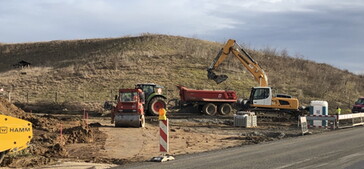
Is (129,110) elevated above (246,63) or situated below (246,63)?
below

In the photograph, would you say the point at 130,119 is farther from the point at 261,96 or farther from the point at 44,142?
the point at 261,96

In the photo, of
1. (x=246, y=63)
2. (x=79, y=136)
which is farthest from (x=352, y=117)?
(x=79, y=136)

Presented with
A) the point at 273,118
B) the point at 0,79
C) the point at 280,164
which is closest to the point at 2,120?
the point at 280,164

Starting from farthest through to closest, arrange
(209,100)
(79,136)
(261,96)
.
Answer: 1. (209,100)
2. (261,96)
3. (79,136)

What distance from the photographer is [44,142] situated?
15703 mm

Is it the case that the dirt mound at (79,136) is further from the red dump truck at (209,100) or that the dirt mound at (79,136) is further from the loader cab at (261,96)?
the loader cab at (261,96)

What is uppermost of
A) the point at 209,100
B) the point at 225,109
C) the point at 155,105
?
the point at 209,100

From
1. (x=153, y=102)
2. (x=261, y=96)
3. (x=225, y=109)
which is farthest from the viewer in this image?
(x=225, y=109)

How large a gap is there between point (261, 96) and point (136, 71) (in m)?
24.2

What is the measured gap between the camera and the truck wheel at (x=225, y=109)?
1324 inches

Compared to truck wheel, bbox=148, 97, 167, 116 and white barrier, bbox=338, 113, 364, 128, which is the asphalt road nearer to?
white barrier, bbox=338, 113, 364, 128

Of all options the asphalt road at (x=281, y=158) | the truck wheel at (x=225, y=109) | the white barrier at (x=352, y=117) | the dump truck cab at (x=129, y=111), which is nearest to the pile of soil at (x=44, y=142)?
the dump truck cab at (x=129, y=111)

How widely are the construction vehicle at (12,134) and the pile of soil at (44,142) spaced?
1.03 metres

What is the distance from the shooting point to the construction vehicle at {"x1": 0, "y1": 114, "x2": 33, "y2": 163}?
10.0 m
